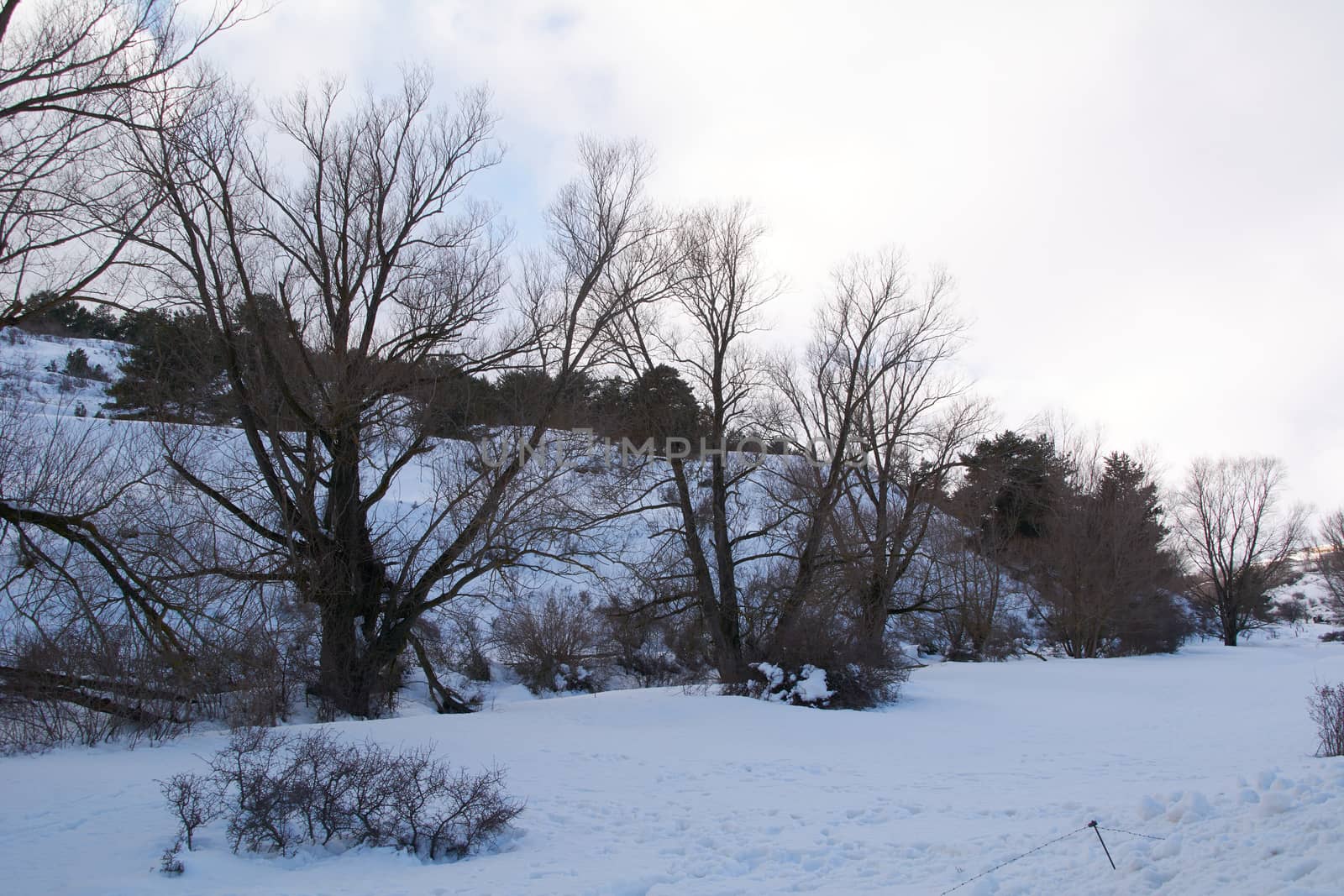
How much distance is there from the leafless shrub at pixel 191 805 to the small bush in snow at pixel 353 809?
83 mm

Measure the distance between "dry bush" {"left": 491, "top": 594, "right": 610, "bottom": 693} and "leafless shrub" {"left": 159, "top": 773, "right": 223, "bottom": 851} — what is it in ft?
49.7

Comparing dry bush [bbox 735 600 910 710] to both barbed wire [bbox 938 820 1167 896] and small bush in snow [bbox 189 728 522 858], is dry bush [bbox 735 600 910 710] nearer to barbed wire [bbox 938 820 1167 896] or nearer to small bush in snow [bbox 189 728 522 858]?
barbed wire [bbox 938 820 1167 896]

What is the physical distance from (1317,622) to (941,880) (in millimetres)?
64240

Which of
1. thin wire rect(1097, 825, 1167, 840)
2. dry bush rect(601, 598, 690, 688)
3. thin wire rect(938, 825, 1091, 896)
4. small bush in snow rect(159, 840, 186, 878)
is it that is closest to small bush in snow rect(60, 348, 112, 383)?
dry bush rect(601, 598, 690, 688)

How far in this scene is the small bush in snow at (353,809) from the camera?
→ 18.9ft

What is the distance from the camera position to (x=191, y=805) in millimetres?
5883

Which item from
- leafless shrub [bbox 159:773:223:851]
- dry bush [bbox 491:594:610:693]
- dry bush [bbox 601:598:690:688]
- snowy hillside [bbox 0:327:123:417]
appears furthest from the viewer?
dry bush [bbox 491:594:610:693]

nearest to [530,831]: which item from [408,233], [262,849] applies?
[262,849]

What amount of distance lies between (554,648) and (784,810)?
1553 centimetres

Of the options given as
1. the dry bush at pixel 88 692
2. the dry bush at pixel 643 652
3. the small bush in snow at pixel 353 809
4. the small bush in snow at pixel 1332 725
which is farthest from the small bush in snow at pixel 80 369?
the small bush in snow at pixel 1332 725

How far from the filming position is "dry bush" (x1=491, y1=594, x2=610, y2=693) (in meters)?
21.8

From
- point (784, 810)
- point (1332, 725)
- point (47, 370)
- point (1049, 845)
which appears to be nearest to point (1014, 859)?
point (1049, 845)

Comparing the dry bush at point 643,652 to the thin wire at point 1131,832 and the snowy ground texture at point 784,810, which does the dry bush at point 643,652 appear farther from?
the thin wire at point 1131,832

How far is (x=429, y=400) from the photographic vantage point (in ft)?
48.2
